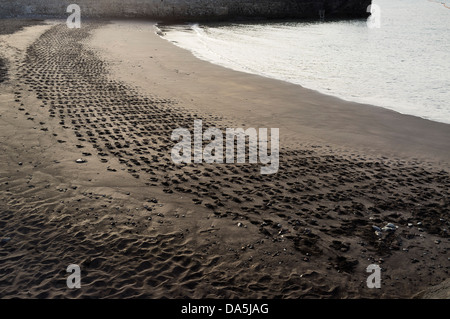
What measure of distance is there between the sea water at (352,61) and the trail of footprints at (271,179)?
5.28 metres

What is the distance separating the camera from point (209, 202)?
601 cm

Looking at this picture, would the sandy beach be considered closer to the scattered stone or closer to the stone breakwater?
the scattered stone

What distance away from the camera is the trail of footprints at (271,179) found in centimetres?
582

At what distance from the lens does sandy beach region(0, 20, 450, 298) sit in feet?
14.6

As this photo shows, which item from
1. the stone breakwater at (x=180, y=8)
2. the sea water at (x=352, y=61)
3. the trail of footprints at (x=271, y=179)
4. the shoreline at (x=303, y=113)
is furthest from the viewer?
the stone breakwater at (x=180, y=8)

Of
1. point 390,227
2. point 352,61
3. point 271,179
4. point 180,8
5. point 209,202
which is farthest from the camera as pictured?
point 180,8

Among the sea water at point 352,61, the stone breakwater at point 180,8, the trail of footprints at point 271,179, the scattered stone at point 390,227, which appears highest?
the stone breakwater at point 180,8

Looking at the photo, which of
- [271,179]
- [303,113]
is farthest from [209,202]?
[303,113]

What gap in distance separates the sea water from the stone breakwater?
855 centimetres

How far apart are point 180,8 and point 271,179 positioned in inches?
1498

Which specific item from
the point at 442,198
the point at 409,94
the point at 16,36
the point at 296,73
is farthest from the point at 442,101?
the point at 16,36

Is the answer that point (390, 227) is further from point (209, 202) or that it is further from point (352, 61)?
point (352, 61)

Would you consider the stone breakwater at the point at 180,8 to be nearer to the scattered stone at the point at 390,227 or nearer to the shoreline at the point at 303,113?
the shoreline at the point at 303,113

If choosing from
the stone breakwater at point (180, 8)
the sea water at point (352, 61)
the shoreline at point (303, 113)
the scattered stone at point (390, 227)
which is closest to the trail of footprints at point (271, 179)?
the scattered stone at point (390, 227)
